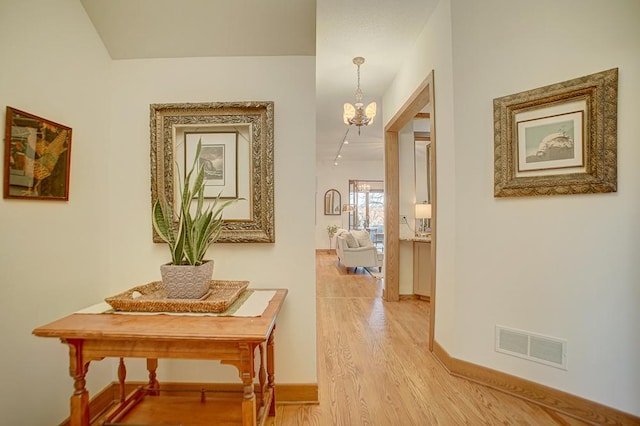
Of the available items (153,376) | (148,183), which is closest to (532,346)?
(153,376)

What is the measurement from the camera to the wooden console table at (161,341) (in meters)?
1.01

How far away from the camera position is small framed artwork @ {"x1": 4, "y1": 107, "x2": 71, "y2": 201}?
1.15 metres

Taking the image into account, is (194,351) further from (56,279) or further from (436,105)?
(436,105)

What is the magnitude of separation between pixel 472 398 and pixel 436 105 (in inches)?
84.0

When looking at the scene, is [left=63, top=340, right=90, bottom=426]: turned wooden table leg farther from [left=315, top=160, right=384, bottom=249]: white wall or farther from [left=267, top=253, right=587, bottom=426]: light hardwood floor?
[left=315, top=160, right=384, bottom=249]: white wall

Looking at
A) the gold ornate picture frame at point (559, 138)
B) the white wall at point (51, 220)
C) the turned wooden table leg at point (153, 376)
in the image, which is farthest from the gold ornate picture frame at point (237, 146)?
the gold ornate picture frame at point (559, 138)

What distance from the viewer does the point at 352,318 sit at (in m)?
3.24

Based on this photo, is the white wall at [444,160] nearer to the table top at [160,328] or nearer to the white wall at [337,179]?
the table top at [160,328]

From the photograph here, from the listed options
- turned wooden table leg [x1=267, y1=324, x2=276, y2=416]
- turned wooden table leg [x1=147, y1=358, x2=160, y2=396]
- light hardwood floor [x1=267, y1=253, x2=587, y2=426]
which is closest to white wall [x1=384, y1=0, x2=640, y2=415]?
light hardwood floor [x1=267, y1=253, x2=587, y2=426]

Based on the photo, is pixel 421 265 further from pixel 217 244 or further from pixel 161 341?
pixel 161 341

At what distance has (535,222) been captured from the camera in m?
1.79

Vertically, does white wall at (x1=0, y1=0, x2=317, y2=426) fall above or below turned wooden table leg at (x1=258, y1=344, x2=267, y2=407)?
above

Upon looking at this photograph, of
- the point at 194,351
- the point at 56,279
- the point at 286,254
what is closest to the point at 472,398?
the point at 286,254

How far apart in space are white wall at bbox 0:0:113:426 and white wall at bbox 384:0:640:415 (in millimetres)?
2283
